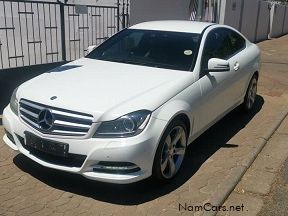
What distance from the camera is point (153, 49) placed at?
511cm

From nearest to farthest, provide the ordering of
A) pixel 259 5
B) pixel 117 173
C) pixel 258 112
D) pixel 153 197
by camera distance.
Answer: pixel 117 173, pixel 153 197, pixel 258 112, pixel 259 5

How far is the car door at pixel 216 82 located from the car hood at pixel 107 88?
13.4 inches

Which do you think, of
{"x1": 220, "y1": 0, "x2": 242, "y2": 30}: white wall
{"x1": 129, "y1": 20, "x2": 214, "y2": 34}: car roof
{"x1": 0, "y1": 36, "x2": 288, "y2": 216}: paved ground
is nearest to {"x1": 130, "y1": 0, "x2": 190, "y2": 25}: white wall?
{"x1": 220, "y1": 0, "x2": 242, "y2": 30}: white wall

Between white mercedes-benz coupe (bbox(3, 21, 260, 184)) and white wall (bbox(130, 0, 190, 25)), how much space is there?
5440 mm

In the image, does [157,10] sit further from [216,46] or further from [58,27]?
[216,46]

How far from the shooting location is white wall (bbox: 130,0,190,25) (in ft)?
35.7

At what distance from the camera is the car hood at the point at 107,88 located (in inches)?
146

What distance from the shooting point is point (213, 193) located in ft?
13.3

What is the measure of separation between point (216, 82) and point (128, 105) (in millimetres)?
1686

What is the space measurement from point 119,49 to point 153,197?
2.27m

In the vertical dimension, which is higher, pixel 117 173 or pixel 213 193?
pixel 117 173

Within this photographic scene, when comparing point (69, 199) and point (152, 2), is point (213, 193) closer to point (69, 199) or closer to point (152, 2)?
point (69, 199)

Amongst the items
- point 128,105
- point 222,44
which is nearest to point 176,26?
point 222,44

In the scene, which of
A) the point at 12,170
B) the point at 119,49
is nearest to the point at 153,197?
the point at 12,170
